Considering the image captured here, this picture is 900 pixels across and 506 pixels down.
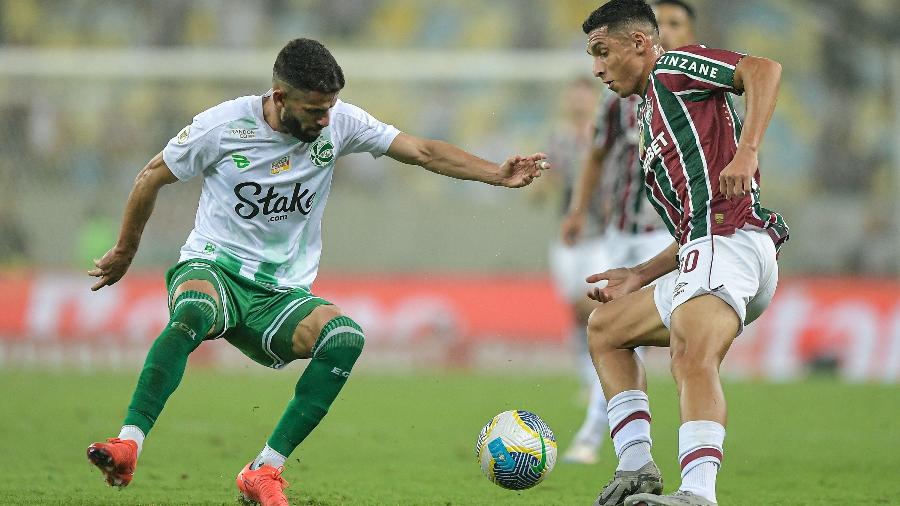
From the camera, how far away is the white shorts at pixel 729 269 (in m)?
5.04

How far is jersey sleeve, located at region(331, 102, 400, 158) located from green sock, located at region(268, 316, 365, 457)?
2.97 ft

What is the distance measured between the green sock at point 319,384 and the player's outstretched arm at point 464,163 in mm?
920

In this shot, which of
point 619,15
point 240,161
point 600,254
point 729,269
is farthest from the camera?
point 600,254

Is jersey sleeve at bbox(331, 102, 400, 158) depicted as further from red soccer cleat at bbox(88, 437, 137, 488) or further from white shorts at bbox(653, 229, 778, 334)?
red soccer cleat at bbox(88, 437, 137, 488)

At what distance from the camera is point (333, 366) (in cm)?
582

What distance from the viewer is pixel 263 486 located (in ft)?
18.5

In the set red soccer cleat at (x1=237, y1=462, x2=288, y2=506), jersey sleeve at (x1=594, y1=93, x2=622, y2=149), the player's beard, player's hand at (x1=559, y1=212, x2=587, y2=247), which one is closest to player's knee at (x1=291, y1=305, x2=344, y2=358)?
red soccer cleat at (x1=237, y1=462, x2=288, y2=506)

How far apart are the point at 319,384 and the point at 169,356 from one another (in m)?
0.72

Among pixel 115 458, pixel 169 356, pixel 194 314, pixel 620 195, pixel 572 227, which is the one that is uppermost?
pixel 620 195

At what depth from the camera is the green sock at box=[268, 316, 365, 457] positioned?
5.80 meters

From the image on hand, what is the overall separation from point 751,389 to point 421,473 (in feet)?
23.8

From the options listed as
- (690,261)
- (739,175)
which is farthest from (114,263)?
(739,175)

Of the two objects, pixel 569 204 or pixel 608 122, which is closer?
pixel 608 122

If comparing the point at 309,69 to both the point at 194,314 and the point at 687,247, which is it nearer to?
the point at 194,314
